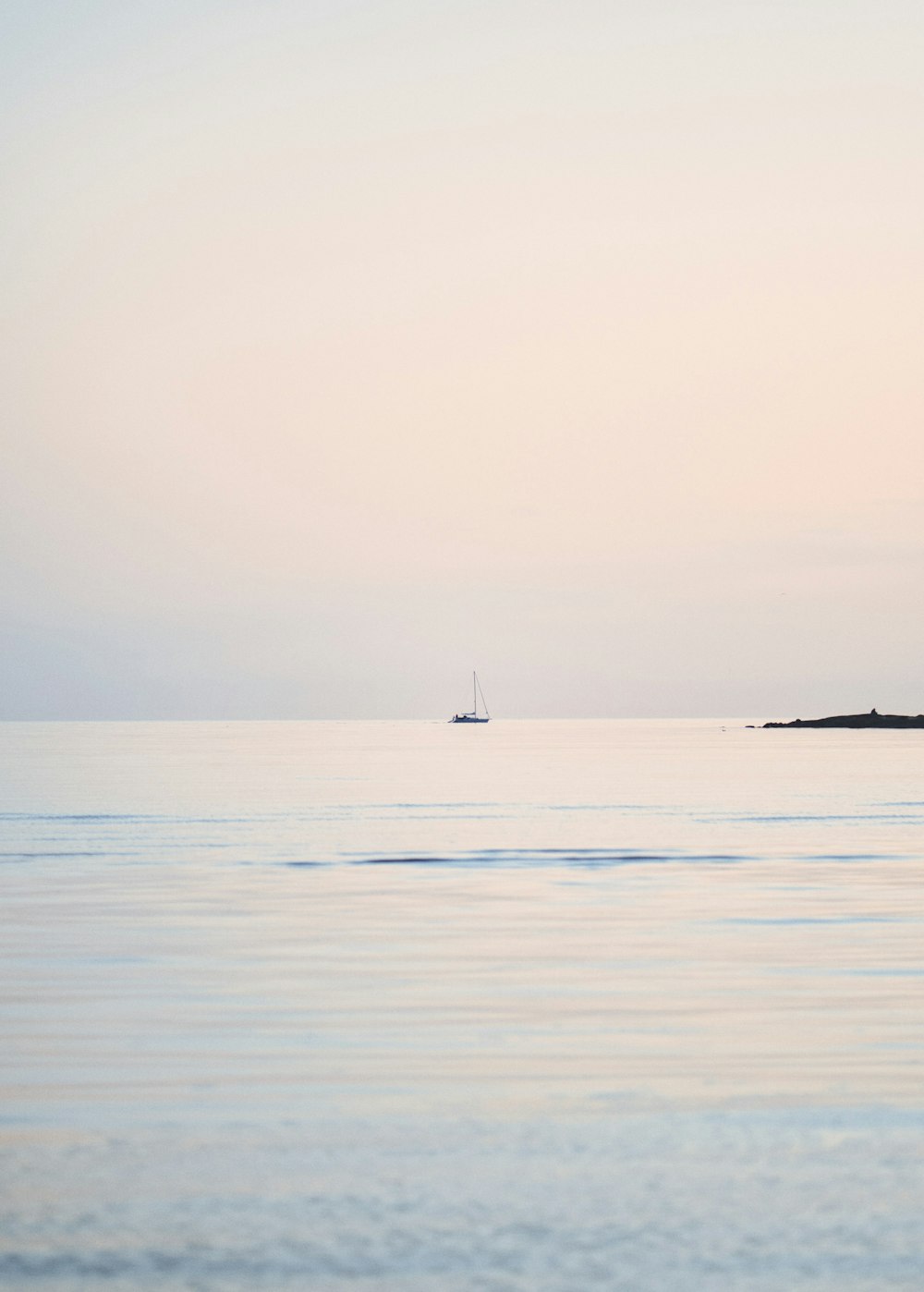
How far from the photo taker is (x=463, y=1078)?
12586 mm

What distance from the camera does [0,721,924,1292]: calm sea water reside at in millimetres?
8320

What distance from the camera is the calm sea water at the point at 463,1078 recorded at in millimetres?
8320

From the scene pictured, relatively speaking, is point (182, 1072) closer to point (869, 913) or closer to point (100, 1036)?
point (100, 1036)

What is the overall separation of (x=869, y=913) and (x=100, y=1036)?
571 inches

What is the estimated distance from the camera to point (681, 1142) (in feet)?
34.3

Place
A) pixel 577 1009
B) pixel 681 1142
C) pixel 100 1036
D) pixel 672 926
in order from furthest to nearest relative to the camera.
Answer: pixel 672 926
pixel 577 1009
pixel 100 1036
pixel 681 1142

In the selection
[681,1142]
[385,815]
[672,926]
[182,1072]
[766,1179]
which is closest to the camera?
[766,1179]

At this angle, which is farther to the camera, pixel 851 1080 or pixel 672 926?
pixel 672 926

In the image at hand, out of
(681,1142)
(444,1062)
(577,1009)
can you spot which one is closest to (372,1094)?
(444,1062)

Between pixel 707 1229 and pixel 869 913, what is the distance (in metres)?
17.0

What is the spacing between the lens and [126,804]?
60.6 metres

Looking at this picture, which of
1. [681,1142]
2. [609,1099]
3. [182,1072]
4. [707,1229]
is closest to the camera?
[707,1229]

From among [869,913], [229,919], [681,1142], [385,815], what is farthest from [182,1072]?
[385,815]

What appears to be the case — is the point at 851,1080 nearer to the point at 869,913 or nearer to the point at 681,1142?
the point at 681,1142
